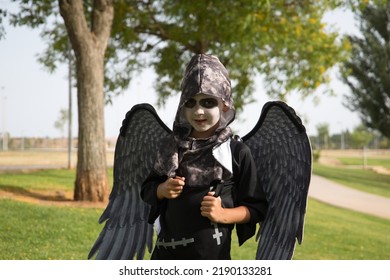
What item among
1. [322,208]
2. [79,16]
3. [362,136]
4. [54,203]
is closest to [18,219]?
[54,203]

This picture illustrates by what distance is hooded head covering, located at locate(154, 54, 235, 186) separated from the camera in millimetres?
2387

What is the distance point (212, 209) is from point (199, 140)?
330 mm

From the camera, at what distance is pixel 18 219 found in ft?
27.0

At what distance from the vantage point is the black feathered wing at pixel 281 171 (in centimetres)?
252

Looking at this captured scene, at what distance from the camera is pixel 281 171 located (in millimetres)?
2639

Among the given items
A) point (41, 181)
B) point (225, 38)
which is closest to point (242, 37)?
point (225, 38)

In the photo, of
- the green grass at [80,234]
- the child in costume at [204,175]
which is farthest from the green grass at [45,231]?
the child in costume at [204,175]

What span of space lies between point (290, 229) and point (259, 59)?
13795mm

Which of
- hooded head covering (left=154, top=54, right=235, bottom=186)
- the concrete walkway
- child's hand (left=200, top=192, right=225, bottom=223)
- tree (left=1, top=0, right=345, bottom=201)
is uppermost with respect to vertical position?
tree (left=1, top=0, right=345, bottom=201)

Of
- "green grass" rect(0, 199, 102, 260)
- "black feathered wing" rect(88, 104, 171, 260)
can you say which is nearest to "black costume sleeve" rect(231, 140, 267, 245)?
"black feathered wing" rect(88, 104, 171, 260)

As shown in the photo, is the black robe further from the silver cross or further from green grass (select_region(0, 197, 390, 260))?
green grass (select_region(0, 197, 390, 260))

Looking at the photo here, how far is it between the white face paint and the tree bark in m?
7.99

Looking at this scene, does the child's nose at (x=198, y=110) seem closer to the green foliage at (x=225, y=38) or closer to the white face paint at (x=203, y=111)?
the white face paint at (x=203, y=111)
